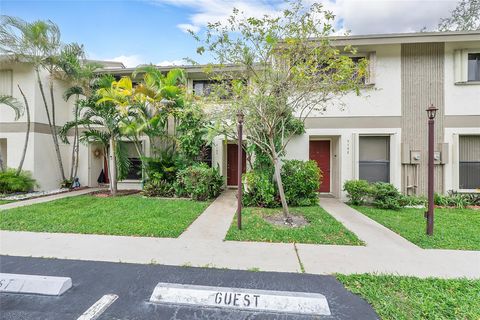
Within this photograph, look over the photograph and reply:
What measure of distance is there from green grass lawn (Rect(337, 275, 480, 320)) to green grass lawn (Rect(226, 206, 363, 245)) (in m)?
1.37

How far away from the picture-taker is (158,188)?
8.94m

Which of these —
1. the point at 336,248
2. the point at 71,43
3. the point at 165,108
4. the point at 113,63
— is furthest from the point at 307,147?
the point at 113,63

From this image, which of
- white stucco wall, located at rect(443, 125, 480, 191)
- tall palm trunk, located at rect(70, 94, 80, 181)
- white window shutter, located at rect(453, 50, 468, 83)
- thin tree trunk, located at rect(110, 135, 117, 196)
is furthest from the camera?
tall palm trunk, located at rect(70, 94, 80, 181)

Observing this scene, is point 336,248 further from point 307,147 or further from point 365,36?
point 365,36

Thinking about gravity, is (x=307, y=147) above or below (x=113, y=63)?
below

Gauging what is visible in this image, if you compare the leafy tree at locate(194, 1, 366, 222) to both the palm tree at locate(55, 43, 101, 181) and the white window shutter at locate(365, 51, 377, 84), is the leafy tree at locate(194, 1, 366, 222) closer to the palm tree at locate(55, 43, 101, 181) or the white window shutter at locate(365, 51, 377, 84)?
the white window shutter at locate(365, 51, 377, 84)

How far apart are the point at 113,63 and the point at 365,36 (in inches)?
553

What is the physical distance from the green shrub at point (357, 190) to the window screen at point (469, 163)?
3691 millimetres

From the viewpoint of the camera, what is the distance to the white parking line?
248 centimetres

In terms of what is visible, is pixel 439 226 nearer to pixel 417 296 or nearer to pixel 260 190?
pixel 417 296

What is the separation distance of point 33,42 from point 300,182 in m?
11.5

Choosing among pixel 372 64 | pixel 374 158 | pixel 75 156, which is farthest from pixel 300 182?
pixel 75 156

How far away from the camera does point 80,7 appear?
7203mm

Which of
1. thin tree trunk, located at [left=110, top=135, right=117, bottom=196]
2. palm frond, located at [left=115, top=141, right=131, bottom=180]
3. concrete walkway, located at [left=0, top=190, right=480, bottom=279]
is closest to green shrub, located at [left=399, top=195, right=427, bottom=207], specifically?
concrete walkway, located at [left=0, top=190, right=480, bottom=279]
